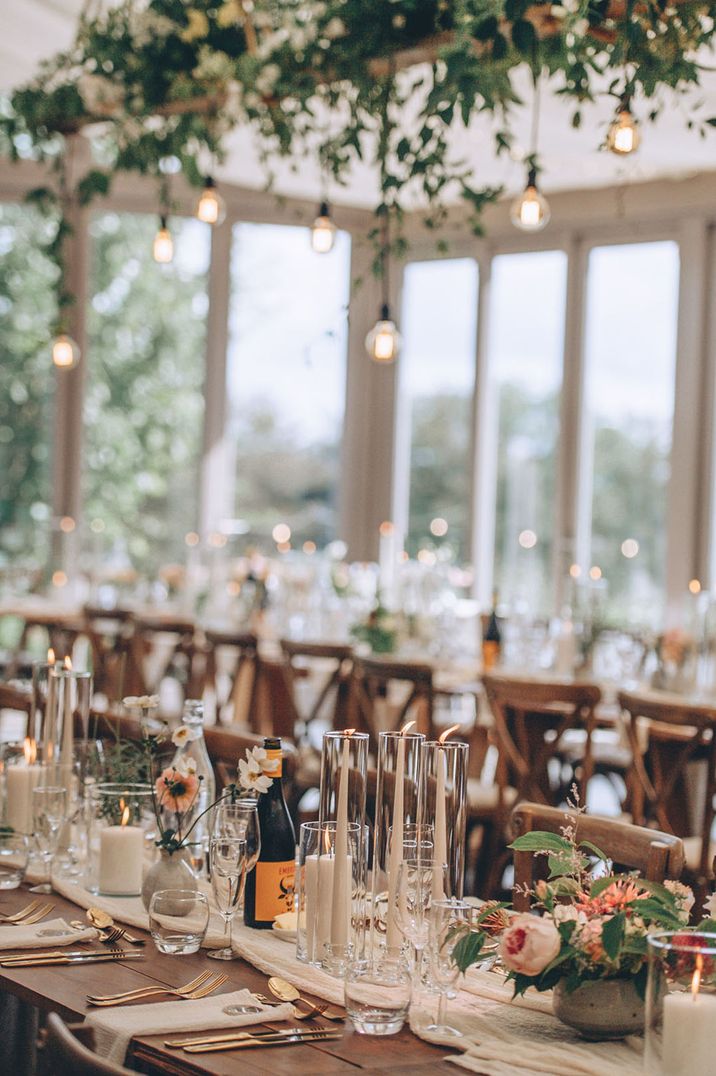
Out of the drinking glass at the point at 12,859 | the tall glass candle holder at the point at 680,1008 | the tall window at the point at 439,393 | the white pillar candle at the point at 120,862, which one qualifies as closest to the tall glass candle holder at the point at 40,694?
the drinking glass at the point at 12,859

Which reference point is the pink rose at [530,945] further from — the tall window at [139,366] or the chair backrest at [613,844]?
the tall window at [139,366]

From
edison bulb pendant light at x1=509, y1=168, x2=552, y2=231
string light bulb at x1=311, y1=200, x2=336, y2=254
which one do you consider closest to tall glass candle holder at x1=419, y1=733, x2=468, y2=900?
edison bulb pendant light at x1=509, y1=168, x2=552, y2=231

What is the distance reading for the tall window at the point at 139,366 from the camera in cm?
863

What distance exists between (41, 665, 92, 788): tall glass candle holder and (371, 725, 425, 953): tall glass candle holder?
732mm

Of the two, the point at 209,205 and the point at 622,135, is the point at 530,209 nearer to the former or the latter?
the point at 622,135

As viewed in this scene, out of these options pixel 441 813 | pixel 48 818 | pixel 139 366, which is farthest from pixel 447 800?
pixel 139 366

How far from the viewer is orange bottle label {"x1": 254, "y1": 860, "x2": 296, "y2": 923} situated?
2139 millimetres

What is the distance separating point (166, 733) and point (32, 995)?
2.25ft

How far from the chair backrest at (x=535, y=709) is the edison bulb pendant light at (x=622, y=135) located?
1.60 metres

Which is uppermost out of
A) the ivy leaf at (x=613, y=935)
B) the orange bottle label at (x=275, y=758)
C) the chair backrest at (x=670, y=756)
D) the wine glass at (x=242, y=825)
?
the orange bottle label at (x=275, y=758)

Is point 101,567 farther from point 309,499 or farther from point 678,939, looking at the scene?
point 678,939

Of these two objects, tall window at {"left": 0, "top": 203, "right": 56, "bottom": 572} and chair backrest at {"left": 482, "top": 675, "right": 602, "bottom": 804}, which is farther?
tall window at {"left": 0, "top": 203, "right": 56, "bottom": 572}

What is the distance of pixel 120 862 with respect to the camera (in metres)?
2.29

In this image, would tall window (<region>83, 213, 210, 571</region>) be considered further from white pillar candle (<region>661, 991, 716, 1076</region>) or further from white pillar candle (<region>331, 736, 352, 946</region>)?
white pillar candle (<region>661, 991, 716, 1076</region>)
